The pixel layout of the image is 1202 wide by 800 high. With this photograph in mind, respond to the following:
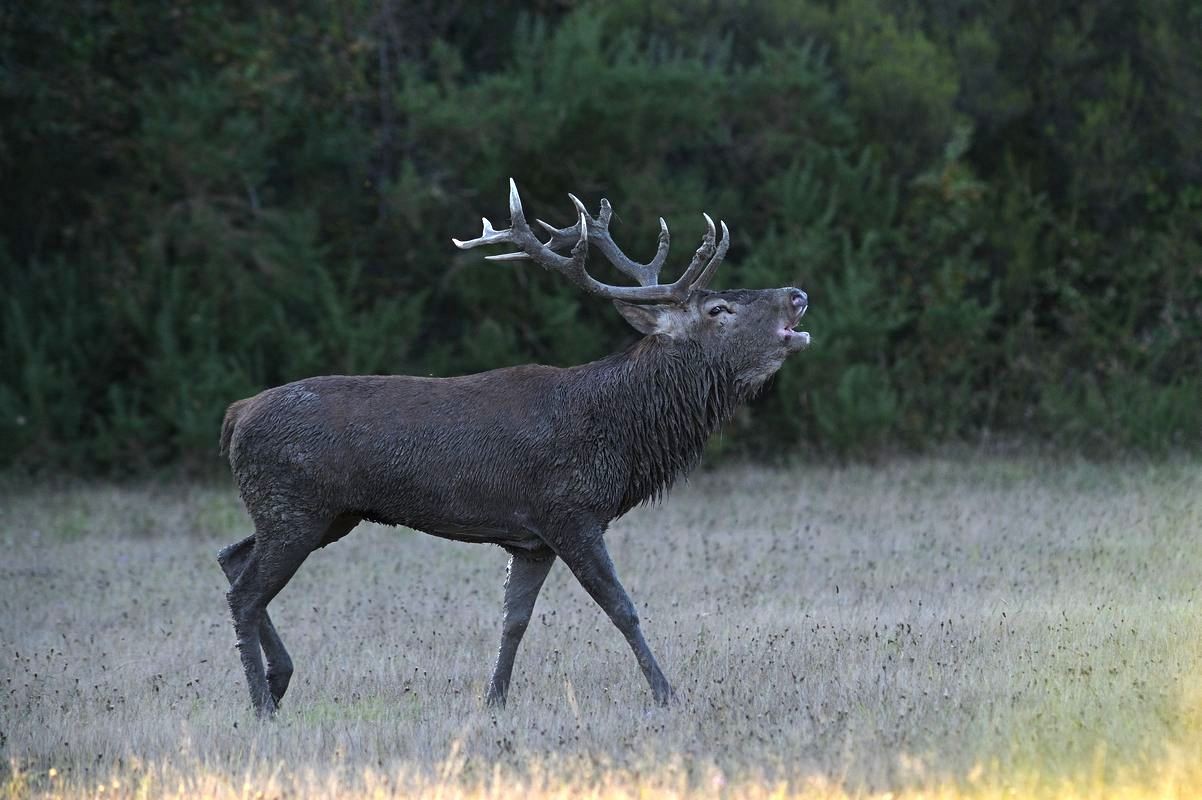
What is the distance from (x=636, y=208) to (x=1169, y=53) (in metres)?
6.57

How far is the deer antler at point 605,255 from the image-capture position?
8.45 m

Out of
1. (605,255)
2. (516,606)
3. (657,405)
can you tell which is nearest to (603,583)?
(516,606)

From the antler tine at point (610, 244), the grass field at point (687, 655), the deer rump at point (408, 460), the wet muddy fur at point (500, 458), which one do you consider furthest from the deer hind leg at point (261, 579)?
the antler tine at point (610, 244)

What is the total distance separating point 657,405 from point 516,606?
127 centimetres

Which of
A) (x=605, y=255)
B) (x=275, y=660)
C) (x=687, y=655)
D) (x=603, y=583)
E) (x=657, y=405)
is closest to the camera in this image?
(x=603, y=583)

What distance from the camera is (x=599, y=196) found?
1808 cm

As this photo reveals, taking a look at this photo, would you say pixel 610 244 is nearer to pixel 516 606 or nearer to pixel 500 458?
pixel 500 458

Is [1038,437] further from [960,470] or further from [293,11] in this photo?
[293,11]

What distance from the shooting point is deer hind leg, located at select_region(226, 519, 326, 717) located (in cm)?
809

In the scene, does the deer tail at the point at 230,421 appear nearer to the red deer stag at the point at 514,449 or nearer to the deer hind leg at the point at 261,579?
the red deer stag at the point at 514,449

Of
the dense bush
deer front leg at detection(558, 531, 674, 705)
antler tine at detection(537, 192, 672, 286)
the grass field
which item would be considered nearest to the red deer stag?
deer front leg at detection(558, 531, 674, 705)

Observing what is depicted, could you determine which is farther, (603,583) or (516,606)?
(516,606)

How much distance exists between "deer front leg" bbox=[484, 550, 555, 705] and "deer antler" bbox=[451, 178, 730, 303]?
1.43 metres

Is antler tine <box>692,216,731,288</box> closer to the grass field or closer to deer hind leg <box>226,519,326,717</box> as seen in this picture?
the grass field
